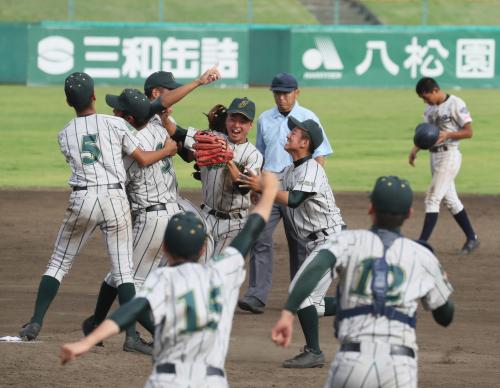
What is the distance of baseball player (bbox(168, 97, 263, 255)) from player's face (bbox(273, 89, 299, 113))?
140 centimetres

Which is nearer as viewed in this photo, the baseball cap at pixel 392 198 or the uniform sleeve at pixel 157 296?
the uniform sleeve at pixel 157 296

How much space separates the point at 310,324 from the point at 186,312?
10.7ft

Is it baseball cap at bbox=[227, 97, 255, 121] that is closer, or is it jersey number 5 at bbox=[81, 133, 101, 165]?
jersey number 5 at bbox=[81, 133, 101, 165]

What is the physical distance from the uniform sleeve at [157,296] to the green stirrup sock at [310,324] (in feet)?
10.6

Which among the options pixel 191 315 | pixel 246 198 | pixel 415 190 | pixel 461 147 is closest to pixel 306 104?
pixel 461 147

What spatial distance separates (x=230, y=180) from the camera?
901 cm

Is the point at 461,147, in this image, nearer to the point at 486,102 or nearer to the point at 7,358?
the point at 486,102

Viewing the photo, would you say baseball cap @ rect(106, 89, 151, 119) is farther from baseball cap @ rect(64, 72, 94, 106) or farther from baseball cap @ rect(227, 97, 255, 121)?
baseball cap @ rect(227, 97, 255, 121)

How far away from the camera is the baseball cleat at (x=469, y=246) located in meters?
13.0

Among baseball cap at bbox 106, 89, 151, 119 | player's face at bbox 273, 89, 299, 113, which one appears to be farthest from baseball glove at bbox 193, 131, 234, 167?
player's face at bbox 273, 89, 299, 113

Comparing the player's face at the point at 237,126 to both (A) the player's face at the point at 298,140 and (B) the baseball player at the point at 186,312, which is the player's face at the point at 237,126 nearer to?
(A) the player's face at the point at 298,140

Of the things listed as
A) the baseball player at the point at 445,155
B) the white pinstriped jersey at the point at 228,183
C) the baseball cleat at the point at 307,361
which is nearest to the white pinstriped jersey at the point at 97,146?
the white pinstriped jersey at the point at 228,183

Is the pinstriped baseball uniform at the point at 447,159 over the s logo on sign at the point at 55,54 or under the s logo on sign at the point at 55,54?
under

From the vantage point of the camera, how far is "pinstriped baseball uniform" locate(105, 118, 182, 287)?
8656 mm
